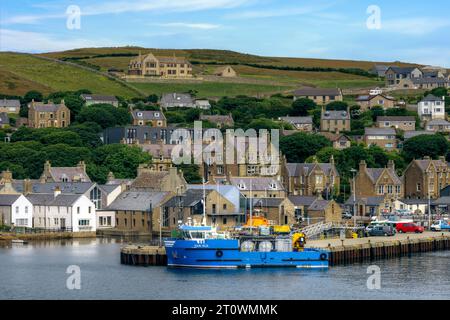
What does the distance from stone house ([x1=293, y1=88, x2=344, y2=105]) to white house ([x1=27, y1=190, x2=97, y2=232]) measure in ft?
299

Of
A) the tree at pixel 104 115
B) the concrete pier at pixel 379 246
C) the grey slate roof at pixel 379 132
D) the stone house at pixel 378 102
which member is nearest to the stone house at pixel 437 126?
the grey slate roof at pixel 379 132

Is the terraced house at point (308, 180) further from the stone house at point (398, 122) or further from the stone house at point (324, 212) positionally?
the stone house at point (398, 122)

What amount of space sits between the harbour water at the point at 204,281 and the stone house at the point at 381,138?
68.9 m

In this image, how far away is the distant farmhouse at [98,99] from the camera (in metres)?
169

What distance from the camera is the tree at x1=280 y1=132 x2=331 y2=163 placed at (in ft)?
441

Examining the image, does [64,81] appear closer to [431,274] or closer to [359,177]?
[359,177]

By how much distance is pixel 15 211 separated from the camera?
316ft

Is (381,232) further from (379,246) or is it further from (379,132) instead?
(379,132)

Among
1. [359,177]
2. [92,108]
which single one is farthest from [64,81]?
[359,177]

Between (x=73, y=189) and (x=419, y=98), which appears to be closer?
(x=73, y=189)

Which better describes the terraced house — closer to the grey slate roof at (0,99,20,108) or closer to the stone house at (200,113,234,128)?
the stone house at (200,113,234,128)
